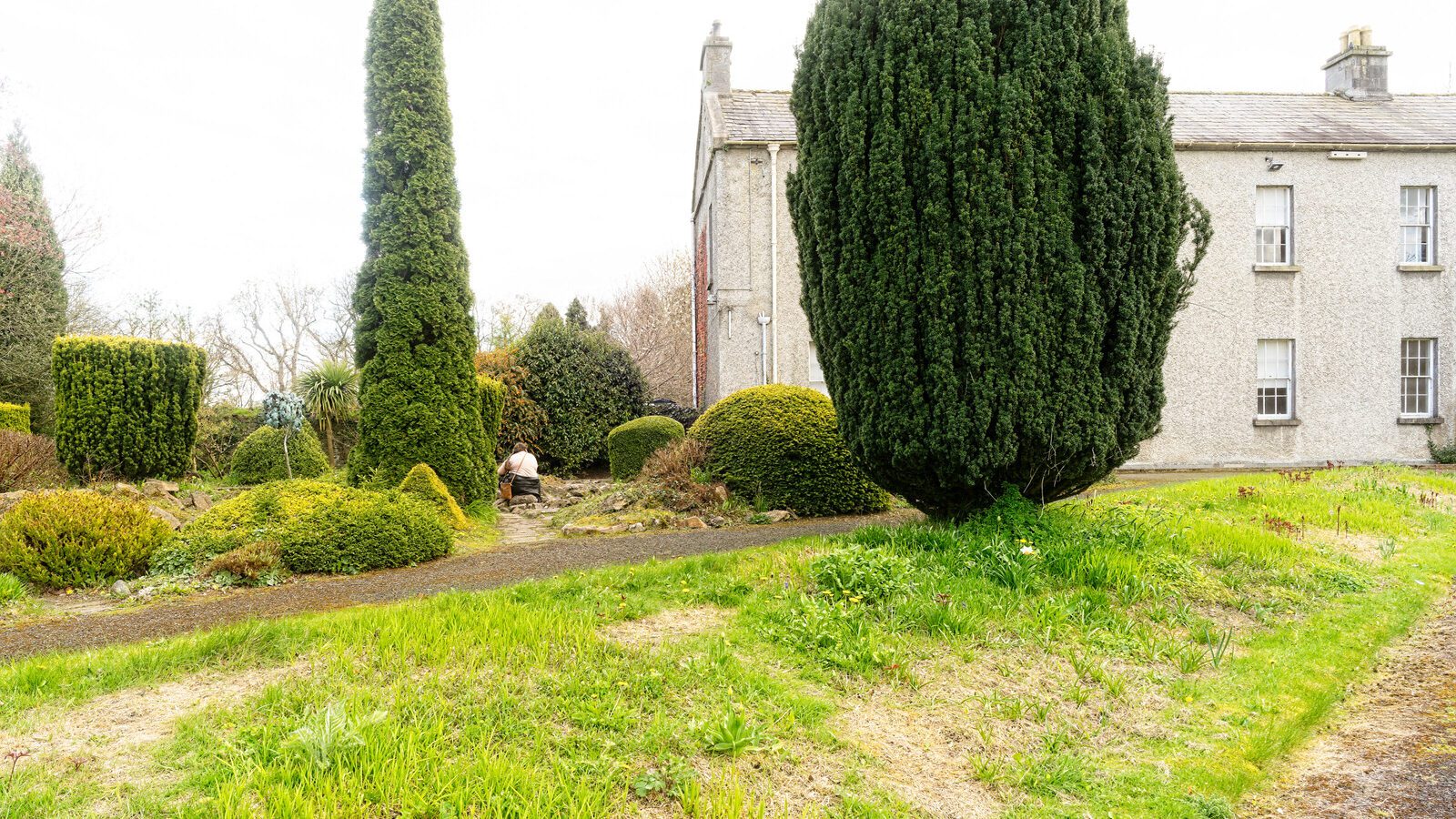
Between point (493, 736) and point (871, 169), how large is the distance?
4.87m

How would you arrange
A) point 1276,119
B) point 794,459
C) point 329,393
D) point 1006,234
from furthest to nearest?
point 1276,119
point 329,393
point 794,459
point 1006,234

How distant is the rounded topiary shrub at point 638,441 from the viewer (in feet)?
45.6

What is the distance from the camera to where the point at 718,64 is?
1780 centimetres

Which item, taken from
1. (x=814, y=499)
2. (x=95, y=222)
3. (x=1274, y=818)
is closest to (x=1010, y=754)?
(x=1274, y=818)

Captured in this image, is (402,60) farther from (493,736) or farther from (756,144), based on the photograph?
(493,736)

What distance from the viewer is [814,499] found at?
9.73 m

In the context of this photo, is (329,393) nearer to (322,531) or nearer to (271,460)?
(271,460)

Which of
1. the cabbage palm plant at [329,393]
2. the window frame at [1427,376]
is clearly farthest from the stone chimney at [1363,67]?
the cabbage palm plant at [329,393]

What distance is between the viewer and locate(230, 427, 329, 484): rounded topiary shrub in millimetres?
13289

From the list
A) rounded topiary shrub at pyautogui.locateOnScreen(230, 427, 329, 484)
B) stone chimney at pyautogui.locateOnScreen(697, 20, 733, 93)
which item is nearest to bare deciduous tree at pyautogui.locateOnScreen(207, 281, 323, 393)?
rounded topiary shrub at pyautogui.locateOnScreen(230, 427, 329, 484)

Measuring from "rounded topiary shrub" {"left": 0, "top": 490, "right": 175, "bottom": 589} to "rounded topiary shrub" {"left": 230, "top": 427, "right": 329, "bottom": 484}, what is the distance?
630 cm

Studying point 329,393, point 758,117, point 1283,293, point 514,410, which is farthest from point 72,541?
point 1283,293

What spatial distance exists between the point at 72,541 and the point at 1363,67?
25.2 metres

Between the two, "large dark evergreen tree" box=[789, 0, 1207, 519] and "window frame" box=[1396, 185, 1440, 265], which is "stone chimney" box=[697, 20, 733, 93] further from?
"window frame" box=[1396, 185, 1440, 265]
